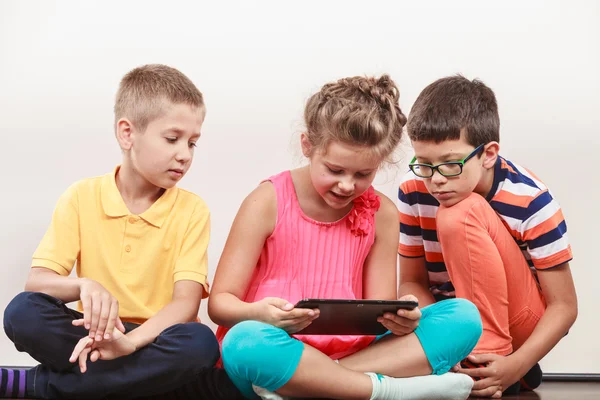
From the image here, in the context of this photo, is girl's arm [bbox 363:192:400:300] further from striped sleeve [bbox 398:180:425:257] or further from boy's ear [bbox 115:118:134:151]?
boy's ear [bbox 115:118:134:151]

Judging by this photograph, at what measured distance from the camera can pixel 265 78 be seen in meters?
2.14

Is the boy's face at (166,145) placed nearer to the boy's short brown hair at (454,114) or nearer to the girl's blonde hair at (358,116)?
the girl's blonde hair at (358,116)

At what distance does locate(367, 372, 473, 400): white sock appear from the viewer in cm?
147

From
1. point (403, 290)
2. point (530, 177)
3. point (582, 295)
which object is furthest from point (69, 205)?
point (582, 295)

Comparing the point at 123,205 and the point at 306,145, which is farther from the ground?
the point at 306,145

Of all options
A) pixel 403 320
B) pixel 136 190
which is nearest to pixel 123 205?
pixel 136 190

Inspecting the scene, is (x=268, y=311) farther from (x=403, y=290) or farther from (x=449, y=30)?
(x=449, y=30)

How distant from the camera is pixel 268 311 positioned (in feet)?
4.75

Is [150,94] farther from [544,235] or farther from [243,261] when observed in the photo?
[544,235]

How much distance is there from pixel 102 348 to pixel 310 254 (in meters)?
0.47

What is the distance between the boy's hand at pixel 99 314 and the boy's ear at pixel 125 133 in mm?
379

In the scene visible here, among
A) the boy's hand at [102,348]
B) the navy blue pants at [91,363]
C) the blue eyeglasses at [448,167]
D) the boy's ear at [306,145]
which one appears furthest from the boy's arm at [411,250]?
the boy's hand at [102,348]

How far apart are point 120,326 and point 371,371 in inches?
18.7

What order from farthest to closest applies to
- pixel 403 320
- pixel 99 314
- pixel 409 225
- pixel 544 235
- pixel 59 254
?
1. pixel 409 225
2. pixel 544 235
3. pixel 59 254
4. pixel 403 320
5. pixel 99 314
